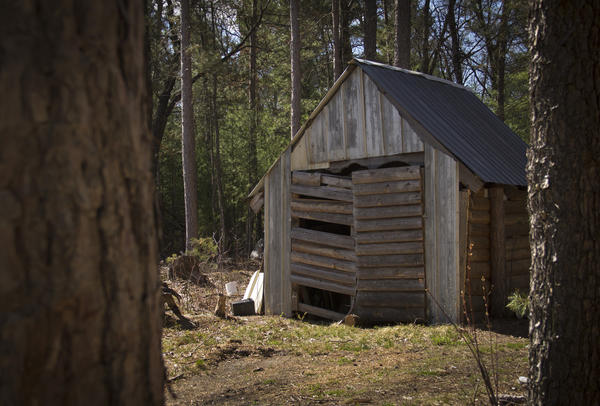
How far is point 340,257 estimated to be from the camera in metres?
10.6

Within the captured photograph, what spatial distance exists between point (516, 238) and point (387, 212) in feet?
8.12

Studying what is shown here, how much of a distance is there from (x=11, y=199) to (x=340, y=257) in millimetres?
9408

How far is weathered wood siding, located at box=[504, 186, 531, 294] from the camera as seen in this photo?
9.97m

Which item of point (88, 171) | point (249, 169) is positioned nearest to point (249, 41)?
point (249, 169)

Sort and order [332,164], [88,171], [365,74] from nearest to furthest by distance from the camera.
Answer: [88,171], [365,74], [332,164]

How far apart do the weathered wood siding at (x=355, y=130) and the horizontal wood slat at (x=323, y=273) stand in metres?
2.05

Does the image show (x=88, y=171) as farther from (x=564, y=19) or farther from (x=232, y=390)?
(x=232, y=390)

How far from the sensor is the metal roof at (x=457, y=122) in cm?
950

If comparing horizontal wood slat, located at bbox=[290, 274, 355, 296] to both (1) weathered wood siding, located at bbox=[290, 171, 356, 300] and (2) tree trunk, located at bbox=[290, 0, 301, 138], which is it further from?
(2) tree trunk, located at bbox=[290, 0, 301, 138]

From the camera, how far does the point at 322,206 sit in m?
11.1

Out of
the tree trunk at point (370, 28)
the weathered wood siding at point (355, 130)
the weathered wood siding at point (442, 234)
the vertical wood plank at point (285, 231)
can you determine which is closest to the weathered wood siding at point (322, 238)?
the vertical wood plank at point (285, 231)

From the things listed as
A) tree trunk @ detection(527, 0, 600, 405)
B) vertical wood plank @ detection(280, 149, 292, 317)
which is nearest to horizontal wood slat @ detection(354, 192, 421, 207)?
vertical wood plank @ detection(280, 149, 292, 317)

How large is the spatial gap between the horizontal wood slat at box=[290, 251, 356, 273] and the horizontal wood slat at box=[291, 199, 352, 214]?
0.94 metres

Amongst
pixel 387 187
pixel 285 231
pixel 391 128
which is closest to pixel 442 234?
pixel 387 187
